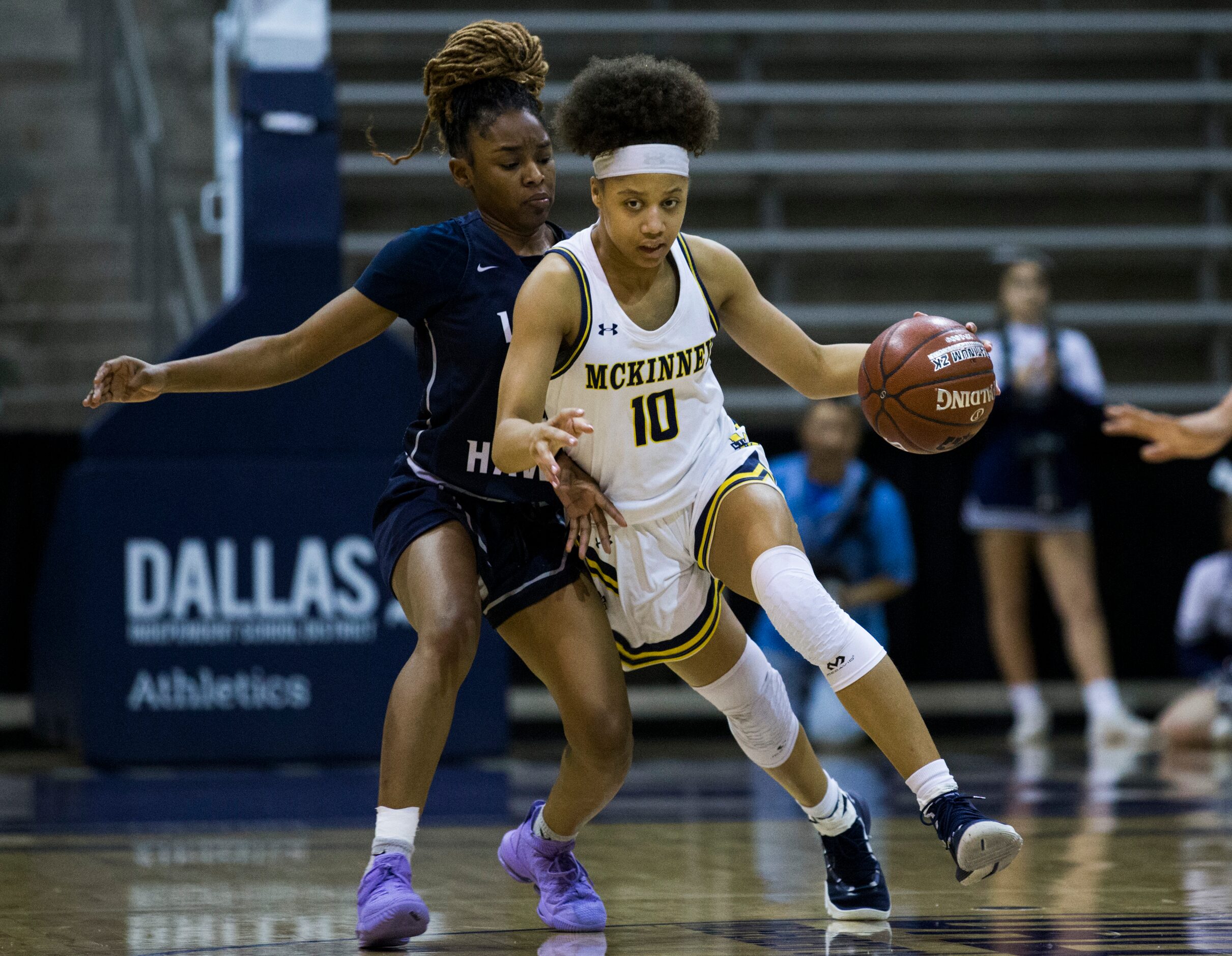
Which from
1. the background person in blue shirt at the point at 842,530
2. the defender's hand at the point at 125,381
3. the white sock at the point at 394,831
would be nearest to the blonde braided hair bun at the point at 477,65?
the defender's hand at the point at 125,381

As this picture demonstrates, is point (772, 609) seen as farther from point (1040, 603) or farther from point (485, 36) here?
point (1040, 603)

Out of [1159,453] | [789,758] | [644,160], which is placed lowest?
[789,758]

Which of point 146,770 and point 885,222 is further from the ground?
point 885,222

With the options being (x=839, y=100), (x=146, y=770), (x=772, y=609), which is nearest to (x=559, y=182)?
(x=839, y=100)

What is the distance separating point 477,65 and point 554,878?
1.64 m

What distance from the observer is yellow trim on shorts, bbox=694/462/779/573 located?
3396 millimetres

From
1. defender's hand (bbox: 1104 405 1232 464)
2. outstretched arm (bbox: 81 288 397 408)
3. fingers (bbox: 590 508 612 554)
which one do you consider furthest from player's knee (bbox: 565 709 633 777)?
defender's hand (bbox: 1104 405 1232 464)

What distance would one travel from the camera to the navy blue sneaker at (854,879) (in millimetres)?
3404

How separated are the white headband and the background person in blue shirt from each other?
14.0 ft

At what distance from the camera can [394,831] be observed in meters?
3.26

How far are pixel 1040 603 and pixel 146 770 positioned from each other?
4256 millimetres

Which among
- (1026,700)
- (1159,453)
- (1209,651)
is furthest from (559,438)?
(1209,651)

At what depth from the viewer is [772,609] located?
10.6ft

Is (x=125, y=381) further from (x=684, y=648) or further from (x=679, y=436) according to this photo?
(x=684, y=648)
